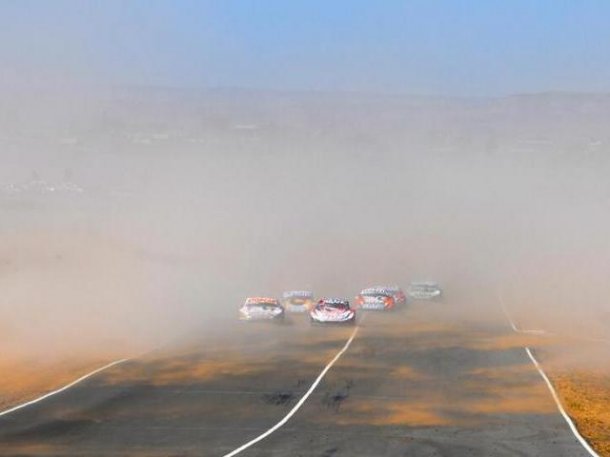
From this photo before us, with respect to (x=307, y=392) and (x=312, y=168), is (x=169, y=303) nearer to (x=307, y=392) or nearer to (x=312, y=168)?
(x=307, y=392)

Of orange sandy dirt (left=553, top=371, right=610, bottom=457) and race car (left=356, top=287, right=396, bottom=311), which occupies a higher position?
race car (left=356, top=287, right=396, bottom=311)

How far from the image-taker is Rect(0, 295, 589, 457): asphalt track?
20469 millimetres

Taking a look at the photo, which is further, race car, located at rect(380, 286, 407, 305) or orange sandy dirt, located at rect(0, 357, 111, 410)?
race car, located at rect(380, 286, 407, 305)

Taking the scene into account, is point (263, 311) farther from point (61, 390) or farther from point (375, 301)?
point (61, 390)

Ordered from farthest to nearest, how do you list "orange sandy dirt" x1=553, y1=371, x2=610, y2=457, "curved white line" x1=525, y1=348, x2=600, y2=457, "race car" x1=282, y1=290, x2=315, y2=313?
"race car" x1=282, y1=290, x2=315, y2=313 < "orange sandy dirt" x1=553, y1=371, x2=610, y2=457 < "curved white line" x1=525, y1=348, x2=600, y2=457

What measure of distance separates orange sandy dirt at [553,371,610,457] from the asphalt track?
18.1 inches

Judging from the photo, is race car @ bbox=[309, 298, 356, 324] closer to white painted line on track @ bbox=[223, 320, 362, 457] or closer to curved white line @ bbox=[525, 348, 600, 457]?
white painted line on track @ bbox=[223, 320, 362, 457]

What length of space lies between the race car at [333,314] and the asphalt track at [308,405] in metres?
5.44

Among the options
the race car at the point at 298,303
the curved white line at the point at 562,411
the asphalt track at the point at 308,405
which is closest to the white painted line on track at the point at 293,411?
the asphalt track at the point at 308,405

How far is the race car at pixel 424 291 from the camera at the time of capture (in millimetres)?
65938

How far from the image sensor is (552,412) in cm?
2542

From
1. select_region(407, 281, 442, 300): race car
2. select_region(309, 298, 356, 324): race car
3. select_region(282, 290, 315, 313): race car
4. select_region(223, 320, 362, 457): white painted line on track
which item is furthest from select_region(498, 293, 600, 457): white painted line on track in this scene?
select_region(407, 281, 442, 300): race car

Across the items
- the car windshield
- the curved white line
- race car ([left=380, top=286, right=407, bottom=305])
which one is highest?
race car ([left=380, top=286, right=407, bottom=305])

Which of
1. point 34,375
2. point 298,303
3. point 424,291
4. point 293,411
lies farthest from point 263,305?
point 293,411
